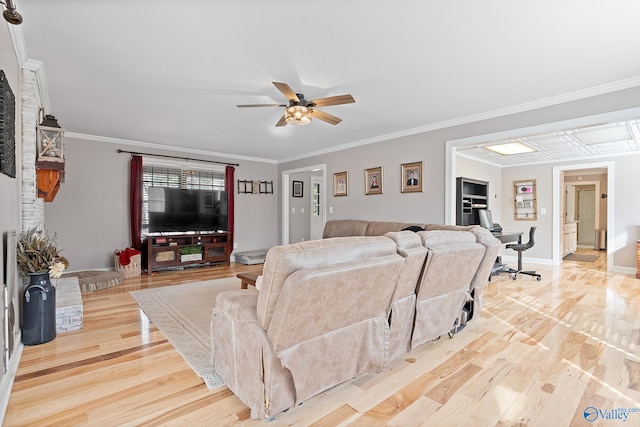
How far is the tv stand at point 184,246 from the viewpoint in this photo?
209 inches

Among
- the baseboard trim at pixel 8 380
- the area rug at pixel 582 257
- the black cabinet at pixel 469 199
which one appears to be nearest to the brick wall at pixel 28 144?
the baseboard trim at pixel 8 380

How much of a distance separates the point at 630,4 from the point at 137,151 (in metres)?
6.32

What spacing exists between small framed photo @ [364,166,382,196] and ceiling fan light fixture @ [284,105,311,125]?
2.34m

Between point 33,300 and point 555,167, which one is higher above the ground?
point 555,167

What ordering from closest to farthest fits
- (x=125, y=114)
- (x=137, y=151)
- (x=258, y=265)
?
1. (x=125, y=114)
2. (x=137, y=151)
3. (x=258, y=265)

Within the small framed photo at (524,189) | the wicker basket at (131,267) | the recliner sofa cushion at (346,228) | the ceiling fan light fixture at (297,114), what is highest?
the ceiling fan light fixture at (297,114)

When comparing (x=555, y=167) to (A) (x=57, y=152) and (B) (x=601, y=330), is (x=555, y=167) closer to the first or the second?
(B) (x=601, y=330)

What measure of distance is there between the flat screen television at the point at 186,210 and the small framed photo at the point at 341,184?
2220 millimetres

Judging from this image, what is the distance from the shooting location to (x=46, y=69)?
2.77 metres

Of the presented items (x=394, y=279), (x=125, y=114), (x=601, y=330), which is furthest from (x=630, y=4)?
(x=125, y=114)

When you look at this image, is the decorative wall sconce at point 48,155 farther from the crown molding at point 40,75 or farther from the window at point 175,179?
the window at point 175,179

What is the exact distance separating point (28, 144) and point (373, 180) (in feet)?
14.2

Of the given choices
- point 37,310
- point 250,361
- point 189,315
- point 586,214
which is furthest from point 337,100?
point 586,214

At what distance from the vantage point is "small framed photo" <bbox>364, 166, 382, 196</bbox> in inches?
208
